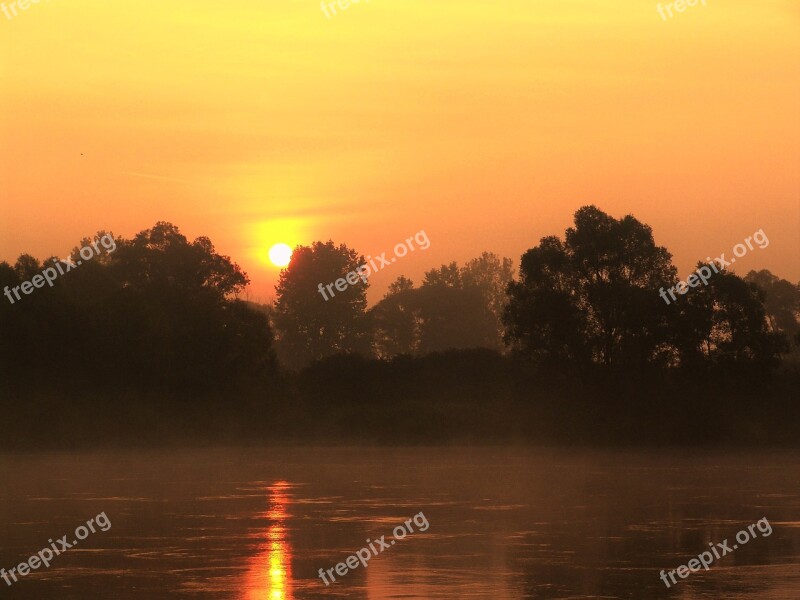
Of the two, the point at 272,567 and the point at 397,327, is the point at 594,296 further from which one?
the point at 397,327

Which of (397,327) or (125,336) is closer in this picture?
(125,336)

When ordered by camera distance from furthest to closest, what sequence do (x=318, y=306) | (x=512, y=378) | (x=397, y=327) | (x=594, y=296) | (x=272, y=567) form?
(x=397, y=327) → (x=318, y=306) → (x=512, y=378) → (x=594, y=296) → (x=272, y=567)

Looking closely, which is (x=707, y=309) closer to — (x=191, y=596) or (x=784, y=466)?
(x=784, y=466)

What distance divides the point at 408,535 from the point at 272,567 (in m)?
4.51

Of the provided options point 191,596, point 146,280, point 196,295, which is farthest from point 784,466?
point 146,280

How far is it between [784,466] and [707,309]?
2939 centimetres

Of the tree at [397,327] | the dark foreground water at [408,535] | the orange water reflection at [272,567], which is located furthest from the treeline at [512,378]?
the tree at [397,327]

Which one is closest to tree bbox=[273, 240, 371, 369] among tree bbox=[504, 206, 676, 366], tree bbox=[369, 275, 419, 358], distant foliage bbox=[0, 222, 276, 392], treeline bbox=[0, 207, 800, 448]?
tree bbox=[369, 275, 419, 358]

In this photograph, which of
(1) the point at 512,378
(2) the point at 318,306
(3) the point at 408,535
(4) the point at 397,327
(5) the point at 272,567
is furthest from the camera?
(4) the point at 397,327

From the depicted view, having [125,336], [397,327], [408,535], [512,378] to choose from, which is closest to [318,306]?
[397,327]

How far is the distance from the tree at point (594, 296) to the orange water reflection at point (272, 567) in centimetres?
4967

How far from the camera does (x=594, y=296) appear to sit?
74625 millimetres

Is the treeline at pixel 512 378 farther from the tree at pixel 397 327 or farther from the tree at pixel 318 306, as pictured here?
the tree at pixel 397 327

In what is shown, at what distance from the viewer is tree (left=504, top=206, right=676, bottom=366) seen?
73.7 m
